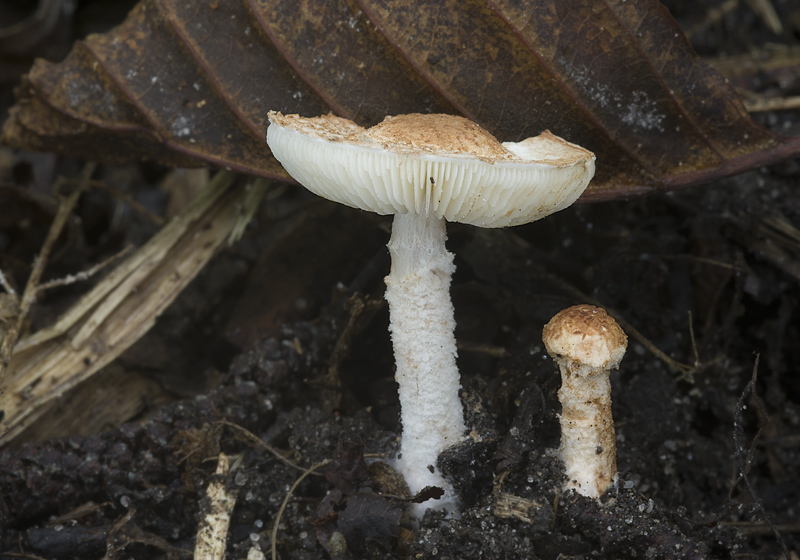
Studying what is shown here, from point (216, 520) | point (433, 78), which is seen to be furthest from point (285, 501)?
point (433, 78)

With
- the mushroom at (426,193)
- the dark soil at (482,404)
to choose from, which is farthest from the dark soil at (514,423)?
the mushroom at (426,193)

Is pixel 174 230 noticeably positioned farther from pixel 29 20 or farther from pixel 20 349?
pixel 29 20

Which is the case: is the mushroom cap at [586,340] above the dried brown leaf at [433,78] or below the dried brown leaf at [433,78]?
below

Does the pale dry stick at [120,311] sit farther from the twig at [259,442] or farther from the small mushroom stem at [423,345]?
the small mushroom stem at [423,345]

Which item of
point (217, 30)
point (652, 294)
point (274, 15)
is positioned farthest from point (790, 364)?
point (217, 30)

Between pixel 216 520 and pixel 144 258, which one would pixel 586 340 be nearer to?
pixel 216 520

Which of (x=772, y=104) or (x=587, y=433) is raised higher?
(x=772, y=104)
